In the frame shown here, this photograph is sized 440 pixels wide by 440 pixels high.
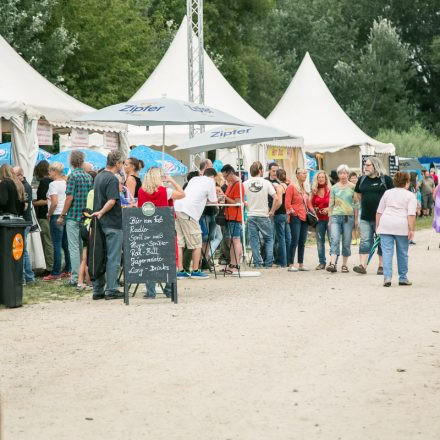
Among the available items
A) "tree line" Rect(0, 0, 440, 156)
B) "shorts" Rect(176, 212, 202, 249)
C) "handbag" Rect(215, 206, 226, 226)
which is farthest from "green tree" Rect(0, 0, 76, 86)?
"shorts" Rect(176, 212, 202, 249)

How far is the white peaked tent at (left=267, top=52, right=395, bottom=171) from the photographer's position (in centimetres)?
3638

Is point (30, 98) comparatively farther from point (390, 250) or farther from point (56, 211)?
point (390, 250)

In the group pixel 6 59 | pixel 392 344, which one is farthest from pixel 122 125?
pixel 392 344

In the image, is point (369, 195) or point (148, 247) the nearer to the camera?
point (148, 247)

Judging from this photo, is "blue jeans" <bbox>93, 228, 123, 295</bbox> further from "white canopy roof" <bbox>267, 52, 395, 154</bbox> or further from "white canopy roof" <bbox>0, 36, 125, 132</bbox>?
"white canopy roof" <bbox>267, 52, 395, 154</bbox>

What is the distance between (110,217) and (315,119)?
24.7m

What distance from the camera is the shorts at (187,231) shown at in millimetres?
16266

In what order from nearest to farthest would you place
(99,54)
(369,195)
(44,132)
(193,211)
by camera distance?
(193,211), (369,195), (44,132), (99,54)

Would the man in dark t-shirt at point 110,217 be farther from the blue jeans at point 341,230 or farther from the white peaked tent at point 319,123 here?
the white peaked tent at point 319,123

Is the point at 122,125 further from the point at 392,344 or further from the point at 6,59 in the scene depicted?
the point at 392,344

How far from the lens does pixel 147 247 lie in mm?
13430

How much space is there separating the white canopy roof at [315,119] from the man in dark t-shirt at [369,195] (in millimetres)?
18658

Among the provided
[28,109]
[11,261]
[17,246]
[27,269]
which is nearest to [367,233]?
[27,269]

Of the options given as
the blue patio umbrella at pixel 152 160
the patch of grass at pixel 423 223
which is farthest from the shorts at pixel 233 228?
the patch of grass at pixel 423 223
